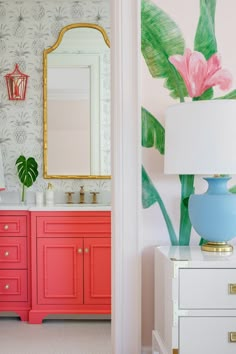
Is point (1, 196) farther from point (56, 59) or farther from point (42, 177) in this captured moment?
point (56, 59)

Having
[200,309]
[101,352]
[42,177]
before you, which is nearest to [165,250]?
[200,309]

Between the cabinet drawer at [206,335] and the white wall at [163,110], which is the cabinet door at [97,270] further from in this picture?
the cabinet drawer at [206,335]

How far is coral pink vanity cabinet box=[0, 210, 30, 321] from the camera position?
4047 millimetres

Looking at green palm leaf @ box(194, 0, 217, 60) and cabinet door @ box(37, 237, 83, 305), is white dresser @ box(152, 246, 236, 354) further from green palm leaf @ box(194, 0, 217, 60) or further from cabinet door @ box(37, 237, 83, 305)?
cabinet door @ box(37, 237, 83, 305)

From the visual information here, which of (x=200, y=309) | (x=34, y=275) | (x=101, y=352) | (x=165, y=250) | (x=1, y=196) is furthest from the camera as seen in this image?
(x=1, y=196)

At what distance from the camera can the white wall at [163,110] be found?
2.74 meters

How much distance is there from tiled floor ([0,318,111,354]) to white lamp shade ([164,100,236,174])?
1555 millimetres

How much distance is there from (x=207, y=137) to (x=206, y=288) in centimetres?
61

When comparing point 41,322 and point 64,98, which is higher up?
point 64,98

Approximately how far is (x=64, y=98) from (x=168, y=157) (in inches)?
88.6

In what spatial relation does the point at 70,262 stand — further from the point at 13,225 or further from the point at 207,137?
the point at 207,137

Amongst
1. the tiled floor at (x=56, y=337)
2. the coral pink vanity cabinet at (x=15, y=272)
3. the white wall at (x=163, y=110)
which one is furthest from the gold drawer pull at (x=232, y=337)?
the coral pink vanity cabinet at (x=15, y=272)

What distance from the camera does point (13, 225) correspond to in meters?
4.04

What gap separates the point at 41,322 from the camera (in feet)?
13.1
